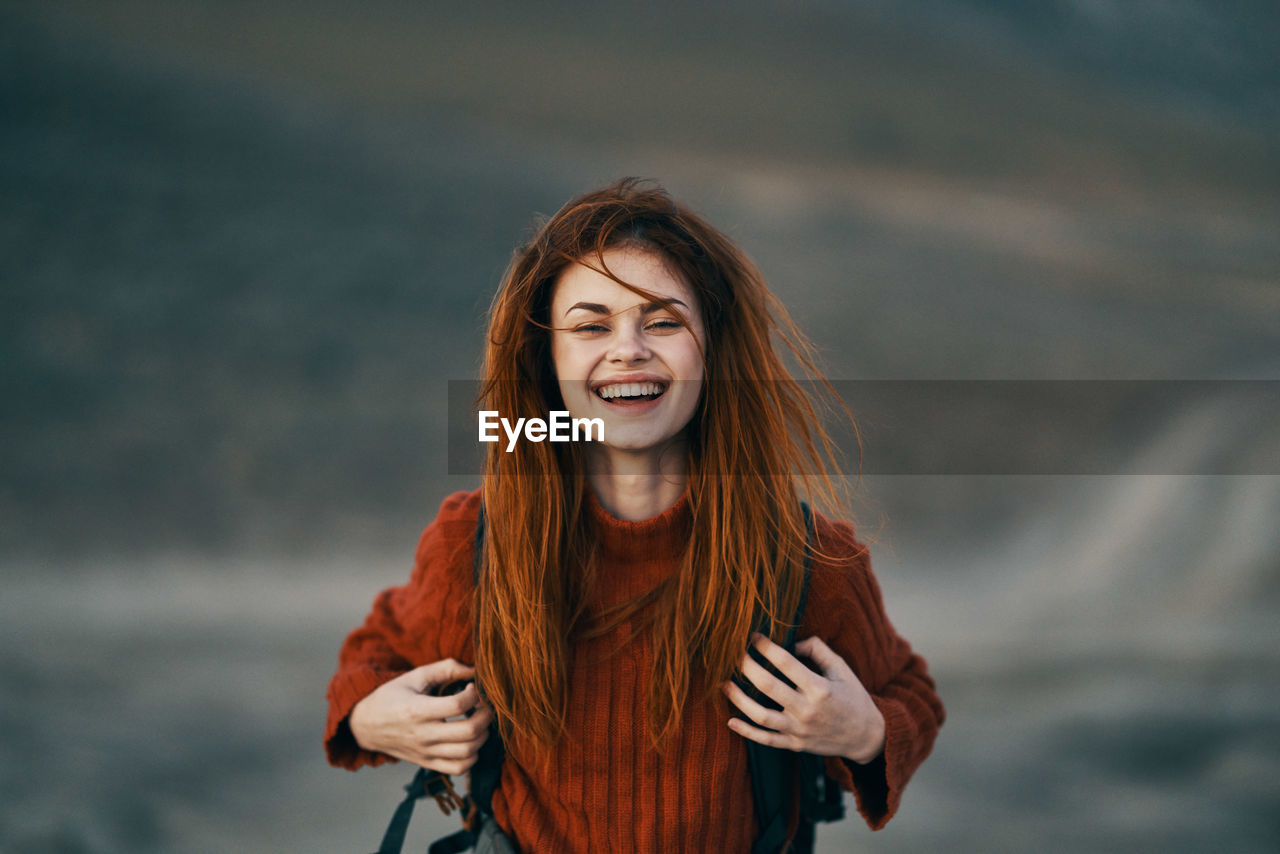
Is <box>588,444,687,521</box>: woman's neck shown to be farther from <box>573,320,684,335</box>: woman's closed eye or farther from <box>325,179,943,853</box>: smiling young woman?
<box>573,320,684,335</box>: woman's closed eye

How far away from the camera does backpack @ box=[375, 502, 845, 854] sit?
128cm

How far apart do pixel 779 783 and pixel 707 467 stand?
0.45 meters

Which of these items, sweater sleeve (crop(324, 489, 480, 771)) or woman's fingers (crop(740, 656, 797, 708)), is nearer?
woman's fingers (crop(740, 656, 797, 708))

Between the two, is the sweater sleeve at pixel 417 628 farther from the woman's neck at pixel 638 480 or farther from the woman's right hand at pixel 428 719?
the woman's neck at pixel 638 480

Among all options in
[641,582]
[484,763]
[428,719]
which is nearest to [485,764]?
[484,763]

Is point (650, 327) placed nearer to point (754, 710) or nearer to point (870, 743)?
point (754, 710)

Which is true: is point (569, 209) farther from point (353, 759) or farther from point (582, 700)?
point (353, 759)

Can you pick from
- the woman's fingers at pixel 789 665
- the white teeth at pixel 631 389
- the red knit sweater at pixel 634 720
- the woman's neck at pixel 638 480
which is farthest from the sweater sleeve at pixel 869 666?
the white teeth at pixel 631 389

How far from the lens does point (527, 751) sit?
128 cm

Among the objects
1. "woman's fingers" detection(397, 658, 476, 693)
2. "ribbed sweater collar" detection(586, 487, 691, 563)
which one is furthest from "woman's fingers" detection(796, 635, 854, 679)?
"woman's fingers" detection(397, 658, 476, 693)

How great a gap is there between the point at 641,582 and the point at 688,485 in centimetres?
15

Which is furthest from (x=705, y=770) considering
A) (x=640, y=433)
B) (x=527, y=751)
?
(x=640, y=433)

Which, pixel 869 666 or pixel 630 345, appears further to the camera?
pixel 869 666

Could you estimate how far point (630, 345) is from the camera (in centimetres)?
118
